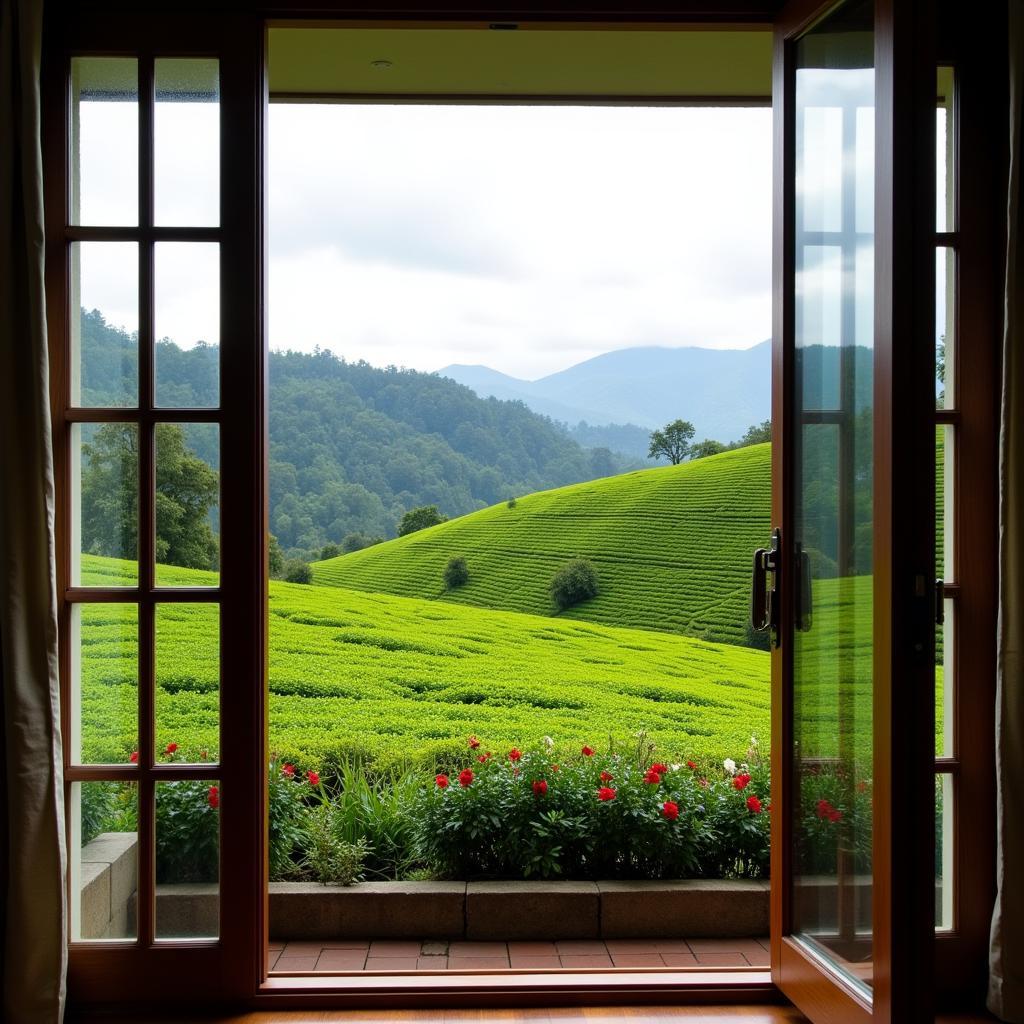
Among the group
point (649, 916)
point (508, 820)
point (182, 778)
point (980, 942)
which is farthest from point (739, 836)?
point (182, 778)

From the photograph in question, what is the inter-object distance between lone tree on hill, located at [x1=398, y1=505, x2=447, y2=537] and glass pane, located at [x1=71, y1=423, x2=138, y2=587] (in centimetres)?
1307

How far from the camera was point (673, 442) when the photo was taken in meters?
16.9

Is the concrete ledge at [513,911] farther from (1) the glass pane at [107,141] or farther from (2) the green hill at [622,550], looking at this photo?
(2) the green hill at [622,550]

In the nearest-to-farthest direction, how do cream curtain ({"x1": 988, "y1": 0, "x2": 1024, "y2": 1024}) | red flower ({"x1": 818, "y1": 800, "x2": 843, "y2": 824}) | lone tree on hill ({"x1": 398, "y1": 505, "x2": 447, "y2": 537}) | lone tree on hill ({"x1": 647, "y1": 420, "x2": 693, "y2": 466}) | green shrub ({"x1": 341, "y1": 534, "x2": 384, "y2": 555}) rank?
red flower ({"x1": 818, "y1": 800, "x2": 843, "y2": 824}) < cream curtain ({"x1": 988, "y1": 0, "x2": 1024, "y2": 1024}) < green shrub ({"x1": 341, "y1": 534, "x2": 384, "y2": 555}) < lone tree on hill ({"x1": 398, "y1": 505, "x2": 447, "y2": 537}) < lone tree on hill ({"x1": 647, "y1": 420, "x2": 693, "y2": 466})

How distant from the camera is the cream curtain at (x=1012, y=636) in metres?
2.44

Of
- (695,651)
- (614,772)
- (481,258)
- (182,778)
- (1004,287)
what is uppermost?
(481,258)

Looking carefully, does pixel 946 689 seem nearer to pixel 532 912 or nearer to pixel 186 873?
pixel 532 912

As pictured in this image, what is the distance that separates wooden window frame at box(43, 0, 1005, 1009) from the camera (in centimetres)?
250

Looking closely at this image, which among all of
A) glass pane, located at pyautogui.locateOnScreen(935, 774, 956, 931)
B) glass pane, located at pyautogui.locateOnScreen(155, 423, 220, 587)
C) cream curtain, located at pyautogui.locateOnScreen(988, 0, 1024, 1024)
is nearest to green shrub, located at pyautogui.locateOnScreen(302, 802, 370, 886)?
glass pane, located at pyautogui.locateOnScreen(155, 423, 220, 587)

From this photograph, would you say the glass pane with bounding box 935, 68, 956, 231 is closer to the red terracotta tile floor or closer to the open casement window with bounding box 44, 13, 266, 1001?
the open casement window with bounding box 44, 13, 266, 1001

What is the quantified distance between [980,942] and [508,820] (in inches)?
62.2

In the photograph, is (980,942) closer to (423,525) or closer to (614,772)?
(614,772)

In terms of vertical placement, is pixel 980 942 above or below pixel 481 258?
below

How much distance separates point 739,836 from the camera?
11.8 feet
